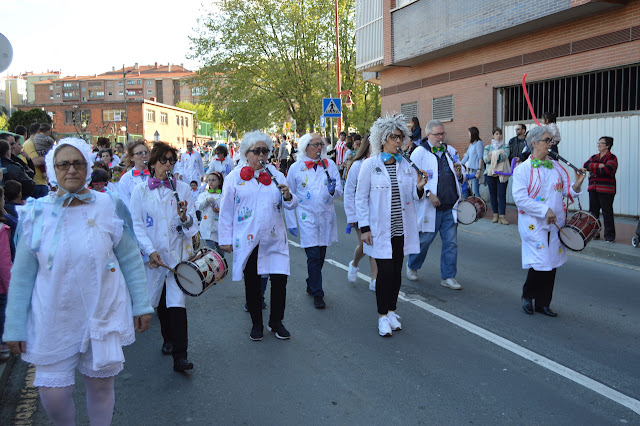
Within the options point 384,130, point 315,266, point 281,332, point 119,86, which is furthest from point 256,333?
point 119,86

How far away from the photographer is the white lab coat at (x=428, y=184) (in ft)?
25.2

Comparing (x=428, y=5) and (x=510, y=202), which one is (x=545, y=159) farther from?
(x=428, y=5)

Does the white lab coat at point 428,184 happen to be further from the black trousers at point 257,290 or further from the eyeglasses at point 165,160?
the eyeglasses at point 165,160

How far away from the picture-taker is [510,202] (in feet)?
55.4

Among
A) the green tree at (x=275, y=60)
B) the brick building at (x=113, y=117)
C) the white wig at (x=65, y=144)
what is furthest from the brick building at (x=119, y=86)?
the white wig at (x=65, y=144)

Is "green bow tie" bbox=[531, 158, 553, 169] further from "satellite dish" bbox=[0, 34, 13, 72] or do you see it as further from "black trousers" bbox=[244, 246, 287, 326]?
"satellite dish" bbox=[0, 34, 13, 72]

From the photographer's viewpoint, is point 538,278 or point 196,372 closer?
point 196,372

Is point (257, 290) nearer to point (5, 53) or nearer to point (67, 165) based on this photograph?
point (67, 165)

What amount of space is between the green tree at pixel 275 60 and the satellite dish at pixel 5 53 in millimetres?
29196

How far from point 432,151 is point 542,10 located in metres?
8.50

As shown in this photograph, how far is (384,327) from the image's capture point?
233 inches

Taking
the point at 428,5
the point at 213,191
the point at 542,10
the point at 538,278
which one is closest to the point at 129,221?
the point at 538,278

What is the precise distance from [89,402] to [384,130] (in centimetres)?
362

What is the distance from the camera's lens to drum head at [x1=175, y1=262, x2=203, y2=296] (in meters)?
4.76
